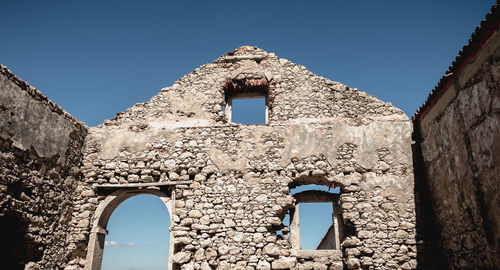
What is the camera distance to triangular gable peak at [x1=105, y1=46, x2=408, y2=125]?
25.9ft

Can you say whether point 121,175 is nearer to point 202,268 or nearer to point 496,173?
point 202,268

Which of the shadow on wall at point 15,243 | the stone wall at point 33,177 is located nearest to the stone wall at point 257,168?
the stone wall at point 33,177

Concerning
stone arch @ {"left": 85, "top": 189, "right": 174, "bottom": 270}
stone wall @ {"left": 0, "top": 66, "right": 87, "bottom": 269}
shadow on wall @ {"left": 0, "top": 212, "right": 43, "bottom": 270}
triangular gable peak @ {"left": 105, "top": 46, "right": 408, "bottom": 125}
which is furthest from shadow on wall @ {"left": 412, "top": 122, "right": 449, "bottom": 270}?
shadow on wall @ {"left": 0, "top": 212, "right": 43, "bottom": 270}

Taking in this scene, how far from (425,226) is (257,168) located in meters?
3.60

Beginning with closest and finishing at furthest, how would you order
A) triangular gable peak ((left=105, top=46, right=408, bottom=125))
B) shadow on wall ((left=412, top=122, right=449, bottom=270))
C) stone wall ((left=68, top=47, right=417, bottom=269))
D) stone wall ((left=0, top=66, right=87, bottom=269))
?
stone wall ((left=0, top=66, right=87, bottom=269)), shadow on wall ((left=412, top=122, right=449, bottom=270)), stone wall ((left=68, top=47, right=417, bottom=269)), triangular gable peak ((left=105, top=46, right=408, bottom=125))

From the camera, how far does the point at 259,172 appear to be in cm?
722

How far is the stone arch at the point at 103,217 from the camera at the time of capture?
22.9 ft

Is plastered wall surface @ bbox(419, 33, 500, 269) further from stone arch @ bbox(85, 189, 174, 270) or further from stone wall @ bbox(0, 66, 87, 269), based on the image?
stone wall @ bbox(0, 66, 87, 269)

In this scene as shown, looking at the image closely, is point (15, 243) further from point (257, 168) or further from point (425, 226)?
point (425, 226)

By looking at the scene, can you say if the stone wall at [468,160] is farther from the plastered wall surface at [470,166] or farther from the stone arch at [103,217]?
the stone arch at [103,217]

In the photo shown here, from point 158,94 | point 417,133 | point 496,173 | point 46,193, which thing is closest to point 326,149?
point 417,133

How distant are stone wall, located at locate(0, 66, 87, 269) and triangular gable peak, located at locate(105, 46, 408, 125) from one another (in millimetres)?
1616

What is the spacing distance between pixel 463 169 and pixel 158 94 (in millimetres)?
6788

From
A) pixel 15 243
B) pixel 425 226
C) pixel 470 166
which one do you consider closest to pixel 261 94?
pixel 425 226
